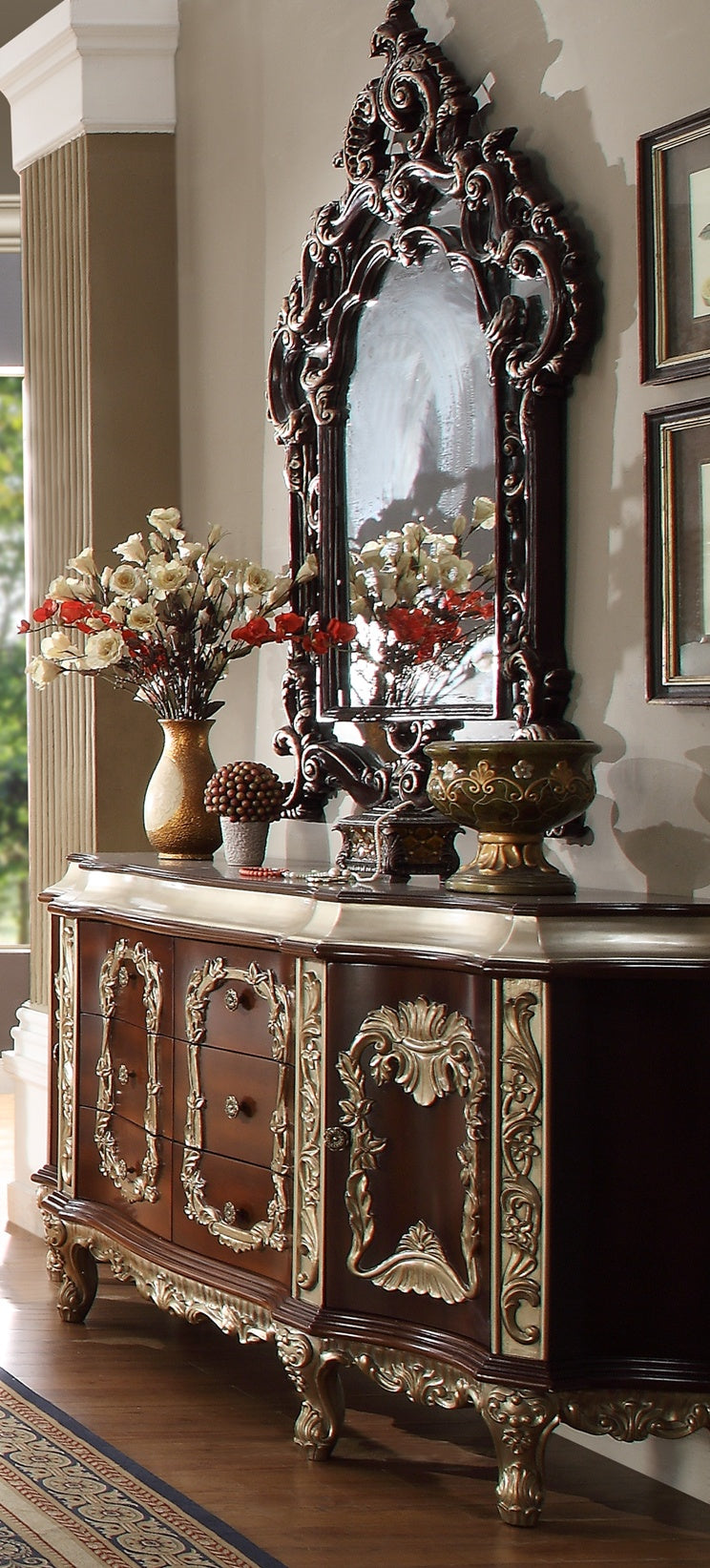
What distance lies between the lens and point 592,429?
3.20m

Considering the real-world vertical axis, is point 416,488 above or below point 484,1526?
above

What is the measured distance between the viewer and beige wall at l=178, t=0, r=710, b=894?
3.03 metres

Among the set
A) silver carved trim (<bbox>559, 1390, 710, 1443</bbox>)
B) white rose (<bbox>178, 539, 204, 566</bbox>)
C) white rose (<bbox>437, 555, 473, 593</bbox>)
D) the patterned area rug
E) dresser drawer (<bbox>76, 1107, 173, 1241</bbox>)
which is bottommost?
the patterned area rug

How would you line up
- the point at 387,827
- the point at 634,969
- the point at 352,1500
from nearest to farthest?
the point at 634,969, the point at 352,1500, the point at 387,827

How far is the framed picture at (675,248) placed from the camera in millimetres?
2930

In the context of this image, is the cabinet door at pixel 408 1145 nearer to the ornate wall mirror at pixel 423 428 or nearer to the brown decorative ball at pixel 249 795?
the ornate wall mirror at pixel 423 428

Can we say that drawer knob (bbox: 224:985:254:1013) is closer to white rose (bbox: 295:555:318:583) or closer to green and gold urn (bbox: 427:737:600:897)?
green and gold urn (bbox: 427:737:600:897)

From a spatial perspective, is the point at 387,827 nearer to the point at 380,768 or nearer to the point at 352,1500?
the point at 380,768

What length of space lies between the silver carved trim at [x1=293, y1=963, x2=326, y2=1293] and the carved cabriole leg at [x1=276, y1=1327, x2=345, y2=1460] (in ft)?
0.30

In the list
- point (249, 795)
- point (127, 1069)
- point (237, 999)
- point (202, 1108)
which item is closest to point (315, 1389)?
point (202, 1108)

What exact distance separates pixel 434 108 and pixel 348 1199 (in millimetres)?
1973

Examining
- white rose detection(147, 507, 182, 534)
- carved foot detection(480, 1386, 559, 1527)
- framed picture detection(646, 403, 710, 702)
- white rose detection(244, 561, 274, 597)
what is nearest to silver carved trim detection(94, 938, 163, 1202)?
white rose detection(244, 561, 274, 597)

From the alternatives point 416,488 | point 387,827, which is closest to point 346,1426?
point 387,827

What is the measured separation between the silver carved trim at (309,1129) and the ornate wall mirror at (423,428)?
0.61m
